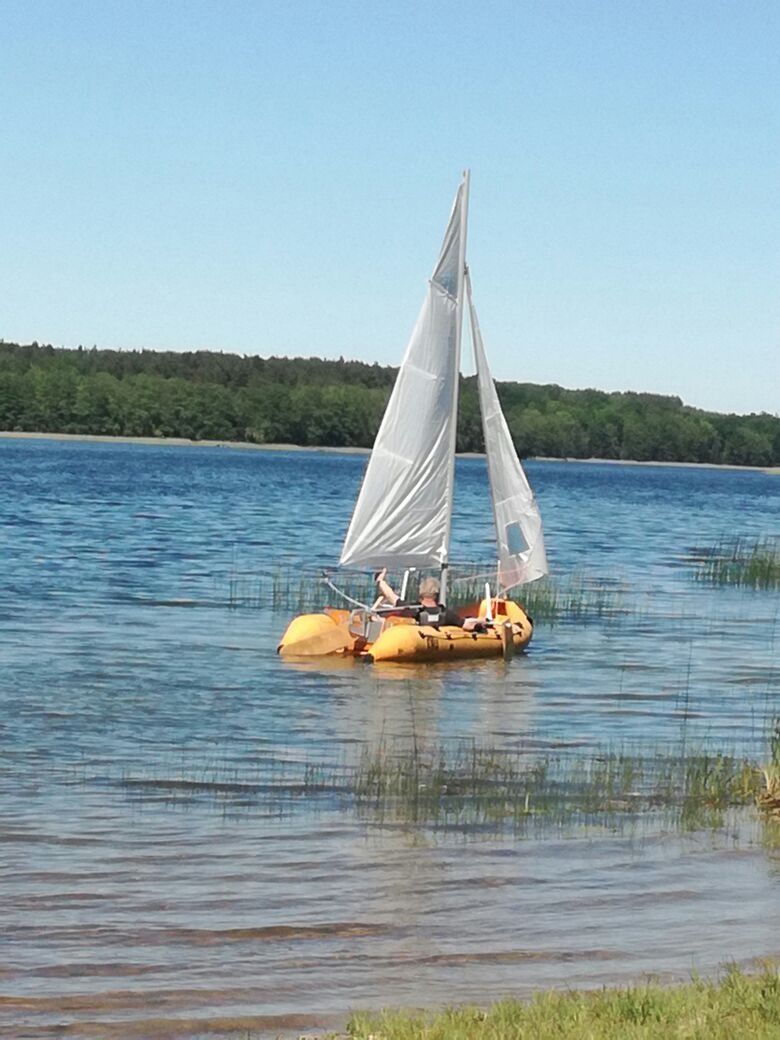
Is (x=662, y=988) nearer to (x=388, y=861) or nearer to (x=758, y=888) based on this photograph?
(x=758, y=888)

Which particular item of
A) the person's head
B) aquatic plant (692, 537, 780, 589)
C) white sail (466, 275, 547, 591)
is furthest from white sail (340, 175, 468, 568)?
aquatic plant (692, 537, 780, 589)

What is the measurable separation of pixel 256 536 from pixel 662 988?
52.1m

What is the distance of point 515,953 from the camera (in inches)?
433

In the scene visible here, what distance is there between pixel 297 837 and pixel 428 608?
14536 mm

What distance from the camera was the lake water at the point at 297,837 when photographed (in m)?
10.4

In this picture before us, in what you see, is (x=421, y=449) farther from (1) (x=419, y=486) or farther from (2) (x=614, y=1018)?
(2) (x=614, y=1018)

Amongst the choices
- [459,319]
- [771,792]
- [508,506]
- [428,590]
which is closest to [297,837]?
[771,792]

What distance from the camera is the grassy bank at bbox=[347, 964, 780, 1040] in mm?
8359

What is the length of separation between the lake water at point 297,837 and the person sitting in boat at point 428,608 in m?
0.85

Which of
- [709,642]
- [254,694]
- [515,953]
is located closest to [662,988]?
[515,953]

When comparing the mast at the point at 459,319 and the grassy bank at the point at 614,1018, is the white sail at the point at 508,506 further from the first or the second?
the grassy bank at the point at 614,1018

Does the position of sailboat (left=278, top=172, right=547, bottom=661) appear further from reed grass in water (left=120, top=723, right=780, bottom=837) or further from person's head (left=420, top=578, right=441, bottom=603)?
reed grass in water (left=120, top=723, right=780, bottom=837)

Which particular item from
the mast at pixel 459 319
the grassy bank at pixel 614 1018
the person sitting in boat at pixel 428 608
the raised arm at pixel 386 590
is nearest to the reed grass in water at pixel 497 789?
the grassy bank at pixel 614 1018

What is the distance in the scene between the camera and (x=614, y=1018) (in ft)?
28.7
